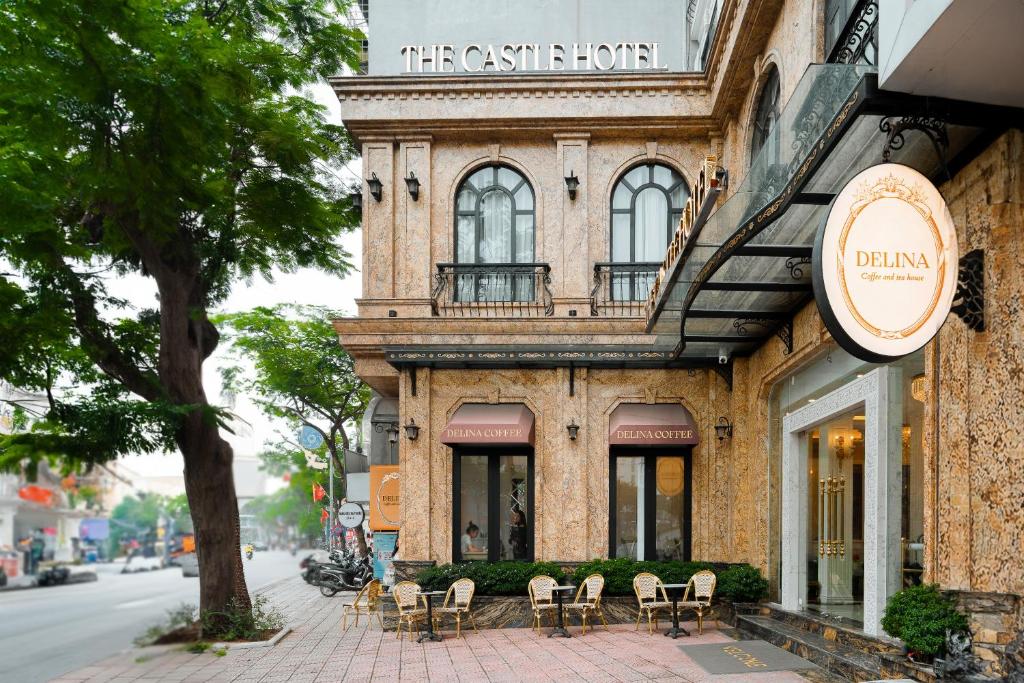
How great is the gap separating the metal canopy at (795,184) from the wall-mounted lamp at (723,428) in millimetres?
2616

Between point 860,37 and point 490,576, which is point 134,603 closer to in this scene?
point 490,576

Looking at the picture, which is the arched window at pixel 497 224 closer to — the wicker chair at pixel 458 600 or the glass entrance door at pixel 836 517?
the wicker chair at pixel 458 600


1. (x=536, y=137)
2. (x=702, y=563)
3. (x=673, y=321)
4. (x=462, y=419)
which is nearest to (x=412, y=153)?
(x=536, y=137)

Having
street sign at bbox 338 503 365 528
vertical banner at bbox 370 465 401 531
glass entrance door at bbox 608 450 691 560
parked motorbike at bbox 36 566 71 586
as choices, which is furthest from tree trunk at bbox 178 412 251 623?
parked motorbike at bbox 36 566 71 586

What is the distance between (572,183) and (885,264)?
1064 centimetres

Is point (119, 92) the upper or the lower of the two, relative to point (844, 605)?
upper

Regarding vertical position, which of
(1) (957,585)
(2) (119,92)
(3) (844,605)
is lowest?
(3) (844,605)

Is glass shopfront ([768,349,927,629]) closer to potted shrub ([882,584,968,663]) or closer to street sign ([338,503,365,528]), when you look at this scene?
potted shrub ([882,584,968,663])

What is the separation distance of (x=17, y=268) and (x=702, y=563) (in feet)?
41.0

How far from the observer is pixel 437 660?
12.4 m

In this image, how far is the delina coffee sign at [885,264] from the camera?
6.39 metres

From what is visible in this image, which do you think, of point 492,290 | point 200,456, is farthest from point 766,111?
point 200,456

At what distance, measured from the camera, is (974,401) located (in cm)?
779

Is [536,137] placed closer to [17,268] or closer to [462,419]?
[462,419]
